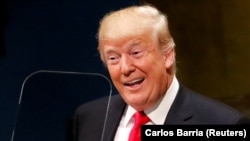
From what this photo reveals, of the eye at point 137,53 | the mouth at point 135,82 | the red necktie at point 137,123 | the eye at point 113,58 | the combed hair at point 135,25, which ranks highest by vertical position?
the combed hair at point 135,25

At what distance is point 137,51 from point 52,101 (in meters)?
0.60

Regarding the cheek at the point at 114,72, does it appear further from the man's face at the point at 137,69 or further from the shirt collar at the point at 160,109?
the shirt collar at the point at 160,109

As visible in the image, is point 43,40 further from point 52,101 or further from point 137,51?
point 137,51

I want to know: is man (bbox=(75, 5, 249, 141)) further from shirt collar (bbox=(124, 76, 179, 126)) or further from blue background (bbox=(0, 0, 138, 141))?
blue background (bbox=(0, 0, 138, 141))

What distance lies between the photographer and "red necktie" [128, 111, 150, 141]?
3.90ft

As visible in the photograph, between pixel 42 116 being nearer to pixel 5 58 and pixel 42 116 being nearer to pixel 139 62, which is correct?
pixel 5 58

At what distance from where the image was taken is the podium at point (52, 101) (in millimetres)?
1489

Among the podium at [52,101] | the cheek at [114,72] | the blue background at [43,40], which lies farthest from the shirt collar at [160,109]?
the blue background at [43,40]

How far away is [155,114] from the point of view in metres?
1.22

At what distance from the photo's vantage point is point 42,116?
1.60 m

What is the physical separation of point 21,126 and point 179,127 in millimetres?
699

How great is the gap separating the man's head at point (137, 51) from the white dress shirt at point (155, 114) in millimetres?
22
